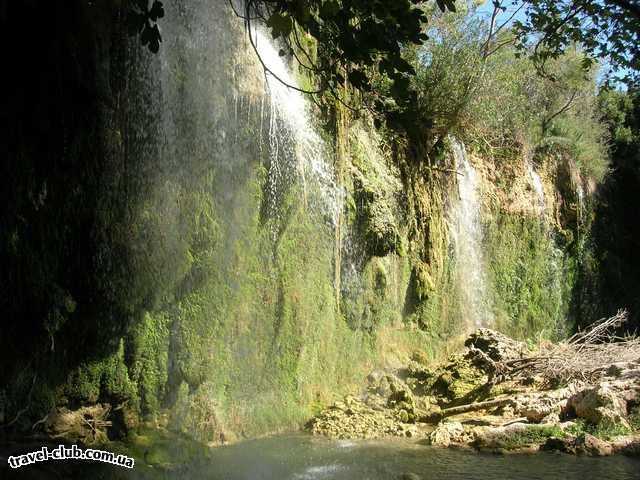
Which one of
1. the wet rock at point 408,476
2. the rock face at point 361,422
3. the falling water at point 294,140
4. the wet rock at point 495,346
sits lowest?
the wet rock at point 408,476

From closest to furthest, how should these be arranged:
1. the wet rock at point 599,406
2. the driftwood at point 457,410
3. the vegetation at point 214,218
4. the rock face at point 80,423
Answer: the vegetation at point 214,218
the rock face at point 80,423
the wet rock at point 599,406
the driftwood at point 457,410

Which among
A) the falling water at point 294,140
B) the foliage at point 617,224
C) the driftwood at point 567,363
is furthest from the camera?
the foliage at point 617,224

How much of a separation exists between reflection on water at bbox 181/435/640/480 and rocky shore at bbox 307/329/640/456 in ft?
1.16

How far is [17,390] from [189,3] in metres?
4.86

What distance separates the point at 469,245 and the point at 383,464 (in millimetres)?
7955

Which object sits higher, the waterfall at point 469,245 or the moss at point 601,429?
the waterfall at point 469,245

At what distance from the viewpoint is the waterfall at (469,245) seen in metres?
14.3

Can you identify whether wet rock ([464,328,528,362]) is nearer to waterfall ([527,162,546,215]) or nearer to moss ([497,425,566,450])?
moss ([497,425,566,450])

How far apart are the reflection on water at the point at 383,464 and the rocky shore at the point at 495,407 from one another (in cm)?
35

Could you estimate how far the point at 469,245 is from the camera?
1490 cm

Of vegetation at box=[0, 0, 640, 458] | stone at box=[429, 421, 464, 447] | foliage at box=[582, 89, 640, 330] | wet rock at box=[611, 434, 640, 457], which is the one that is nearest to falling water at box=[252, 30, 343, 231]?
vegetation at box=[0, 0, 640, 458]

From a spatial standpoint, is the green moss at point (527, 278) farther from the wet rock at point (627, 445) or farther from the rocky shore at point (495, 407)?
the wet rock at point (627, 445)

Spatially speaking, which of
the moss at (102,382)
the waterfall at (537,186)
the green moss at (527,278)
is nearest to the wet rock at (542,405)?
the moss at (102,382)

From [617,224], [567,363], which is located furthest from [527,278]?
[567,363]
